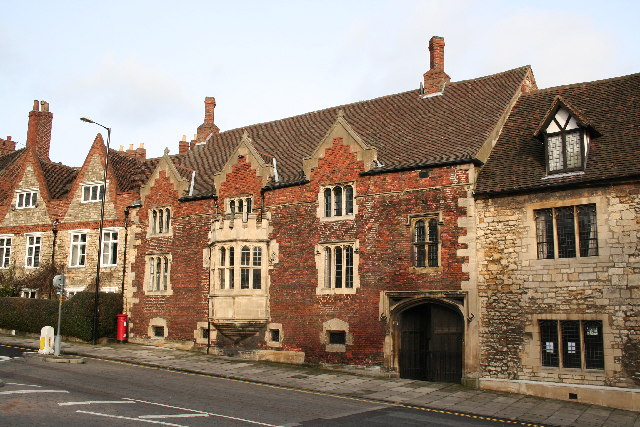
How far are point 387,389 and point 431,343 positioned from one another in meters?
2.73

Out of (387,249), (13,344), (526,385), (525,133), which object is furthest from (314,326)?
(13,344)

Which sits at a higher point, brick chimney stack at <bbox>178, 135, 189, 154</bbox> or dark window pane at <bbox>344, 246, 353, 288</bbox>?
brick chimney stack at <bbox>178, 135, 189, 154</bbox>

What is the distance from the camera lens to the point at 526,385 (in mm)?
18672

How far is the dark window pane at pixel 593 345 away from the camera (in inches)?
700

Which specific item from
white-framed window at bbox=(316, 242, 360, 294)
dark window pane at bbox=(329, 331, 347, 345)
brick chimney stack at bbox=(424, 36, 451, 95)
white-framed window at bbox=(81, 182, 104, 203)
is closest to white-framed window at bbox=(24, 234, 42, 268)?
white-framed window at bbox=(81, 182, 104, 203)

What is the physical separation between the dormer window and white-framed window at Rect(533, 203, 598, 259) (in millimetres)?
1344

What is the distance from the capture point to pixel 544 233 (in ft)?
63.3

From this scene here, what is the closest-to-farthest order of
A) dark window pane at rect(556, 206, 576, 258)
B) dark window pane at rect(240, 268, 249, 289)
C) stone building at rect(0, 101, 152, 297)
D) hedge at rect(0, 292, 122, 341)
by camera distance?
1. dark window pane at rect(556, 206, 576, 258)
2. dark window pane at rect(240, 268, 249, 289)
3. hedge at rect(0, 292, 122, 341)
4. stone building at rect(0, 101, 152, 297)

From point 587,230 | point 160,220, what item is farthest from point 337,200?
point 160,220

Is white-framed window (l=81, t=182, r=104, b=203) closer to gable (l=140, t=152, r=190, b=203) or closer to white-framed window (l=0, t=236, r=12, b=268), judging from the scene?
gable (l=140, t=152, r=190, b=203)

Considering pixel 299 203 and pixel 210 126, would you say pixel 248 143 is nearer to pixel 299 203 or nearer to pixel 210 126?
pixel 299 203

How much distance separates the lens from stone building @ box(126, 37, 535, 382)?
2080 cm

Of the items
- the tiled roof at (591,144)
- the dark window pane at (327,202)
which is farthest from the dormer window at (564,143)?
the dark window pane at (327,202)

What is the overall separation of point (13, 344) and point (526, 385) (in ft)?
72.7
